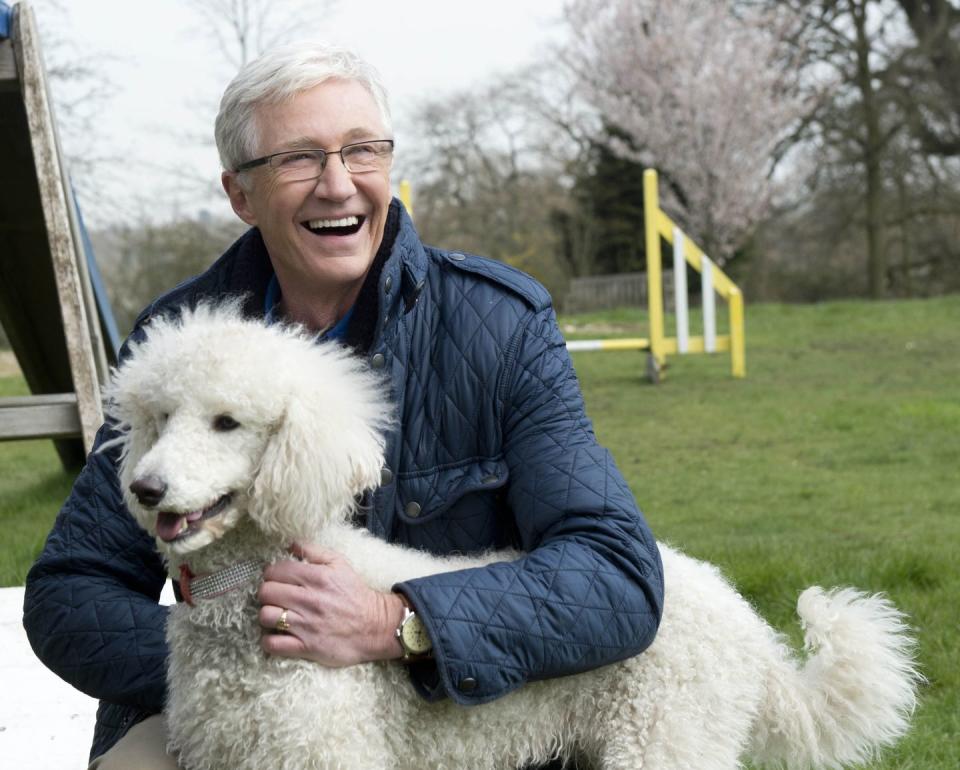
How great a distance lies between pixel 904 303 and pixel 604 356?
5.18 metres

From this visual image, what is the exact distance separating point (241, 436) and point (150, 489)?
0.19 m

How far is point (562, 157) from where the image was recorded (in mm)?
25641

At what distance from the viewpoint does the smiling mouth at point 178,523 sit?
1.71 metres

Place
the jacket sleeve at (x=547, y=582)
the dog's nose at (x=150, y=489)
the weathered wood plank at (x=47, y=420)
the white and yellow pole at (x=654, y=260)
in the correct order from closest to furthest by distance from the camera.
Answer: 1. the dog's nose at (x=150, y=489)
2. the jacket sleeve at (x=547, y=582)
3. the weathered wood plank at (x=47, y=420)
4. the white and yellow pole at (x=654, y=260)

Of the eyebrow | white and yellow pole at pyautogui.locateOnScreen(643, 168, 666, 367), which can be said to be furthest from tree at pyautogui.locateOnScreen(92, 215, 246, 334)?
the eyebrow

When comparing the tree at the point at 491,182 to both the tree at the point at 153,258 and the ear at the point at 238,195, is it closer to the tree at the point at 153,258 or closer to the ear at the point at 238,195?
the tree at the point at 153,258

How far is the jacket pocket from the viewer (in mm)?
2006

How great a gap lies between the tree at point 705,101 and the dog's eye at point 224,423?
1970 cm

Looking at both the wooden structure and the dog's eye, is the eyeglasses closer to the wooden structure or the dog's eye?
the dog's eye

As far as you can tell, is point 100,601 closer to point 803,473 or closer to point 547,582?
point 547,582

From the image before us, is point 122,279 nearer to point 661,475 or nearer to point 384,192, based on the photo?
point 661,475

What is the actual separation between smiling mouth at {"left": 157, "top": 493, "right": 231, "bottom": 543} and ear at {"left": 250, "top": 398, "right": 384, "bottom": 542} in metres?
0.09

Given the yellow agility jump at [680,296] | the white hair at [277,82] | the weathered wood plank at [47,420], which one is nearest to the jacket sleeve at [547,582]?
the white hair at [277,82]

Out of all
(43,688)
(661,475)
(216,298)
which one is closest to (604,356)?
(661,475)
